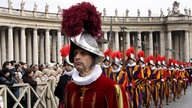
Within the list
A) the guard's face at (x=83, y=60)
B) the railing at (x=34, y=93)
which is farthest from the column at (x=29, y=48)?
the guard's face at (x=83, y=60)

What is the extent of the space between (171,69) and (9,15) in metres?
35.4

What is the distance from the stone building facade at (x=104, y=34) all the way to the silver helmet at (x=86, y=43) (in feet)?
143

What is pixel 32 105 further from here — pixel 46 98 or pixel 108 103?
pixel 108 103

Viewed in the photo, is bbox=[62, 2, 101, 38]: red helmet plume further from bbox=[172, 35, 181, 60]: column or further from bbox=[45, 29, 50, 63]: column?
bbox=[172, 35, 181, 60]: column

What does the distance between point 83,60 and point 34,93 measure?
7.87m

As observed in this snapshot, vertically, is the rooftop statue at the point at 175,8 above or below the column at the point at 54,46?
above

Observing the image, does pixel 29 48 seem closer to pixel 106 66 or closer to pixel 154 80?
pixel 154 80

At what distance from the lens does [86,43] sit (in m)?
5.29

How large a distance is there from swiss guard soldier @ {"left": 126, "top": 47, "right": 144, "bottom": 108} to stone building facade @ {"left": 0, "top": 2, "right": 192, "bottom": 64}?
108 ft

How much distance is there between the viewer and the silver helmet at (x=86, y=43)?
526 cm

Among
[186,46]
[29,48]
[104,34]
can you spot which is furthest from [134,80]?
[186,46]

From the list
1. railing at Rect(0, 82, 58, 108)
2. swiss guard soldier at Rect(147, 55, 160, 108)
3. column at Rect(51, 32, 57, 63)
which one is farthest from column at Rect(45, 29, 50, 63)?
railing at Rect(0, 82, 58, 108)

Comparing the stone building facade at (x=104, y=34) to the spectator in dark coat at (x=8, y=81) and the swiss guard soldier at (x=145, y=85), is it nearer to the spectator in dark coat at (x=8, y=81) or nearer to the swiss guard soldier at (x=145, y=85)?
the swiss guard soldier at (x=145, y=85)

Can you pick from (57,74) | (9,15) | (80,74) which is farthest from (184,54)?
(80,74)
